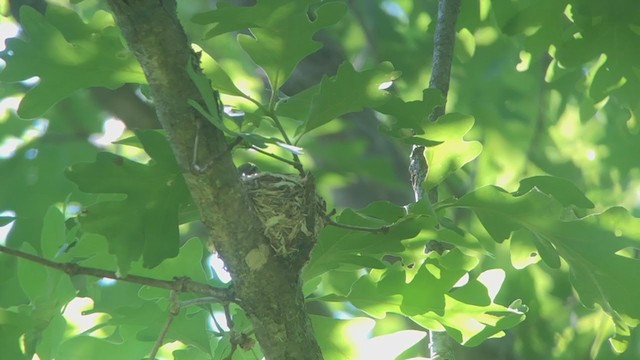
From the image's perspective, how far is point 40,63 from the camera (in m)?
1.59

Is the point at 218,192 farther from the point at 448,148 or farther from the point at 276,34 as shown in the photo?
the point at 448,148

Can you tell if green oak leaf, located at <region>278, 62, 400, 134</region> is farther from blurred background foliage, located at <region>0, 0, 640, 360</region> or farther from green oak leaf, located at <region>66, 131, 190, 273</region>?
blurred background foliage, located at <region>0, 0, 640, 360</region>

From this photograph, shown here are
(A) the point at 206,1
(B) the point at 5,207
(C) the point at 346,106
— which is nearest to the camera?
(C) the point at 346,106

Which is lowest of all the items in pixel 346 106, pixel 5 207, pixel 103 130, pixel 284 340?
pixel 103 130

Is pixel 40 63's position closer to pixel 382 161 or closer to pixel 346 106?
pixel 346 106

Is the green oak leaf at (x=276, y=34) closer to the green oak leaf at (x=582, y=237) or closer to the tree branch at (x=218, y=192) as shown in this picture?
the tree branch at (x=218, y=192)

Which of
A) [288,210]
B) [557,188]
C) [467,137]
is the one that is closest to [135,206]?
[288,210]

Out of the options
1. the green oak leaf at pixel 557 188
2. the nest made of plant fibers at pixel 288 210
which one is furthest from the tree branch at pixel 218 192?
the green oak leaf at pixel 557 188

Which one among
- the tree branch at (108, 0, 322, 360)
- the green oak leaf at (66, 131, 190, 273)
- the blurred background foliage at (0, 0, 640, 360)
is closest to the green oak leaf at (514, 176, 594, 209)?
the tree branch at (108, 0, 322, 360)

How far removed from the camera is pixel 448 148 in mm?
1624

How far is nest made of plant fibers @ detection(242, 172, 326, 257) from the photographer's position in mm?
1534

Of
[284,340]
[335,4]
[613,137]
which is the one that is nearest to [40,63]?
[335,4]

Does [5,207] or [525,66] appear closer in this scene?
[525,66]

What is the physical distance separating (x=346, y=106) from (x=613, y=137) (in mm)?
2214
